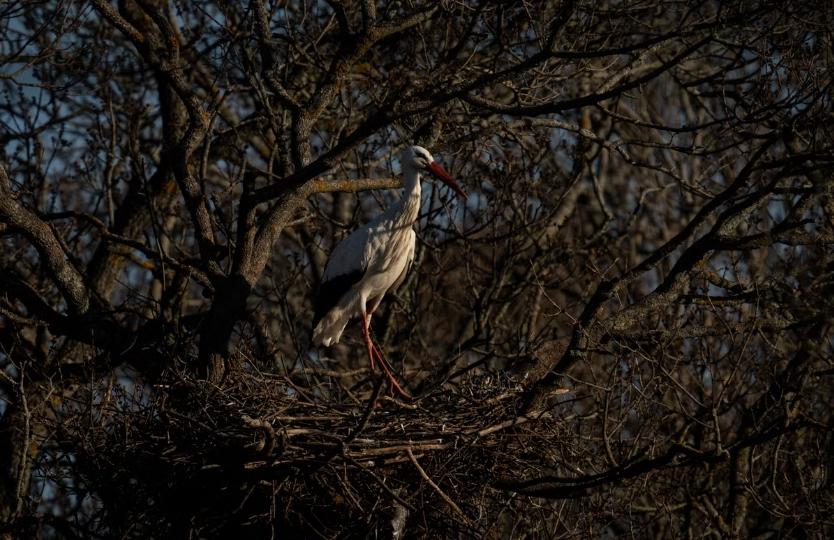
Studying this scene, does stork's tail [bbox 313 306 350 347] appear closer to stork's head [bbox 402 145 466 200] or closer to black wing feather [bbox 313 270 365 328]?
black wing feather [bbox 313 270 365 328]

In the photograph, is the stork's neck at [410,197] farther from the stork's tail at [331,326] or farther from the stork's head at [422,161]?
the stork's tail at [331,326]

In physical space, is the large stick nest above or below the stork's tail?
below

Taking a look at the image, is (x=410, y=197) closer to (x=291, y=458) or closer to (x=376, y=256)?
(x=376, y=256)

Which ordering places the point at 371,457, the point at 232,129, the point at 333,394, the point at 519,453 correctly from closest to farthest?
the point at 371,457 → the point at 519,453 → the point at 333,394 → the point at 232,129

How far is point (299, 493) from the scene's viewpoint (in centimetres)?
662

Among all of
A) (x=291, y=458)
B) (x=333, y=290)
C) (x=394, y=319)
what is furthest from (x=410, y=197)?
(x=291, y=458)

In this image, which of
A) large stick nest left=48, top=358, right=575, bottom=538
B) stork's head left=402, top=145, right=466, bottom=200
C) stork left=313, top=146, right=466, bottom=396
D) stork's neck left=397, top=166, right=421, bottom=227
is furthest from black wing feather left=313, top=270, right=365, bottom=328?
large stick nest left=48, top=358, right=575, bottom=538

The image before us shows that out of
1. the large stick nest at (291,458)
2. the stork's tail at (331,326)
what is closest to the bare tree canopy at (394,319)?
the large stick nest at (291,458)

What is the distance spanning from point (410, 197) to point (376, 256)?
0.57m

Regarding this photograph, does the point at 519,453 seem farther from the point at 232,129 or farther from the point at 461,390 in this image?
the point at 232,129

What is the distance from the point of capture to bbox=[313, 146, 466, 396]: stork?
28.1ft

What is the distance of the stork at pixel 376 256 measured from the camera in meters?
8.55

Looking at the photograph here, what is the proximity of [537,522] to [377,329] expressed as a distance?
3872 millimetres

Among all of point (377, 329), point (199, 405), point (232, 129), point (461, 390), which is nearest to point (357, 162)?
point (232, 129)
